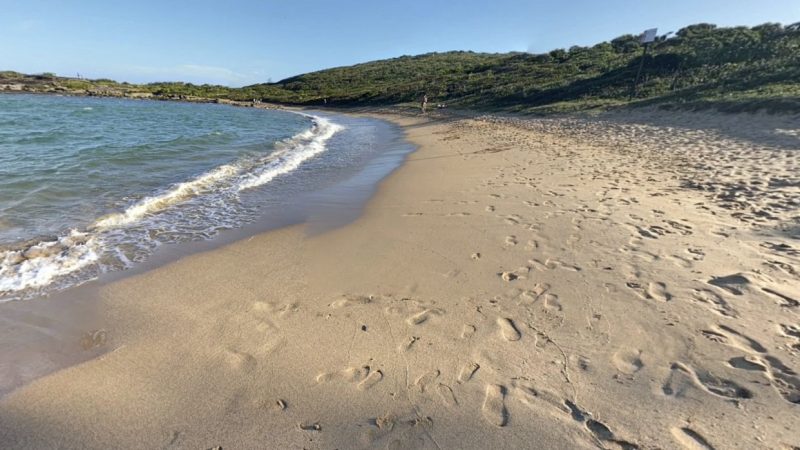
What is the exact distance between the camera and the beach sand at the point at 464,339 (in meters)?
2.70

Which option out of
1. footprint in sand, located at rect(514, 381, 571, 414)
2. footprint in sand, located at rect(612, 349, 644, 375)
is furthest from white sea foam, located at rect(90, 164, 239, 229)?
footprint in sand, located at rect(612, 349, 644, 375)

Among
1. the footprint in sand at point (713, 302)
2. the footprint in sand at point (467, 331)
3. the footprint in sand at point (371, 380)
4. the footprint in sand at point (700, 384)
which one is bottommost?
the footprint in sand at point (371, 380)

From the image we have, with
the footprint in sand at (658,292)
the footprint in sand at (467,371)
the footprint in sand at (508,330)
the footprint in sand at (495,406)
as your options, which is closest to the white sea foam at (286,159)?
the footprint in sand at (508,330)

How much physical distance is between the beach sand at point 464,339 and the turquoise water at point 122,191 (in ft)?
3.89

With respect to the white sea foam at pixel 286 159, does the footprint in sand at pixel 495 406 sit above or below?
above

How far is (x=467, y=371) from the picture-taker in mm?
3205

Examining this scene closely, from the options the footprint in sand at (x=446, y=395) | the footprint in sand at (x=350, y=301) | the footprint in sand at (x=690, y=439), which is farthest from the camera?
the footprint in sand at (x=350, y=301)

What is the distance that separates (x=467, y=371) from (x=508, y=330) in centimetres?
69

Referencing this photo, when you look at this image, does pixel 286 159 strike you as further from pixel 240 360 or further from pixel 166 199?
pixel 240 360

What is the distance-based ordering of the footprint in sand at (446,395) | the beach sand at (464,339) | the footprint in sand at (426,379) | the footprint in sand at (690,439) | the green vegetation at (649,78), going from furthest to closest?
the green vegetation at (649,78), the footprint in sand at (426,379), the footprint in sand at (446,395), the beach sand at (464,339), the footprint in sand at (690,439)

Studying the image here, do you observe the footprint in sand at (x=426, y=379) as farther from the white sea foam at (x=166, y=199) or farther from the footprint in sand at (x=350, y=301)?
the white sea foam at (x=166, y=199)

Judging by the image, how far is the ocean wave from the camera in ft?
16.5

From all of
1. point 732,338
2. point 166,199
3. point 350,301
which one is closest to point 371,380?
point 350,301

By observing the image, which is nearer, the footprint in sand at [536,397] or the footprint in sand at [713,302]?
the footprint in sand at [536,397]
